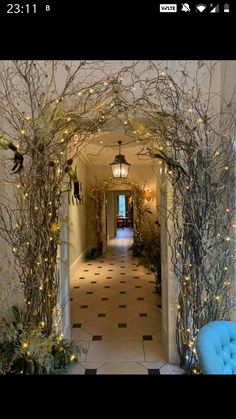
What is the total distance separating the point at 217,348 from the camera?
1.57 m

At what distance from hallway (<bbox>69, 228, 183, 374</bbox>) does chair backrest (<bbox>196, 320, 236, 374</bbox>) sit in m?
1.29

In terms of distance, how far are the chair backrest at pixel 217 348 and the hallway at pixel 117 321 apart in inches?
50.9

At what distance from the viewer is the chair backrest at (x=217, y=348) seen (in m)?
1.44

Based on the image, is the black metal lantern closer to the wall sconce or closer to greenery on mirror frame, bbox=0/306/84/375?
greenery on mirror frame, bbox=0/306/84/375

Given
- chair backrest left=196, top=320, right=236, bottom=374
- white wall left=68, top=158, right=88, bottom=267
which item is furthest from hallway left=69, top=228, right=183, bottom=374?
chair backrest left=196, top=320, right=236, bottom=374

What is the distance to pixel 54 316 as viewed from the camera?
2.60m

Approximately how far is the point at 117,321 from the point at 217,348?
2577 millimetres
